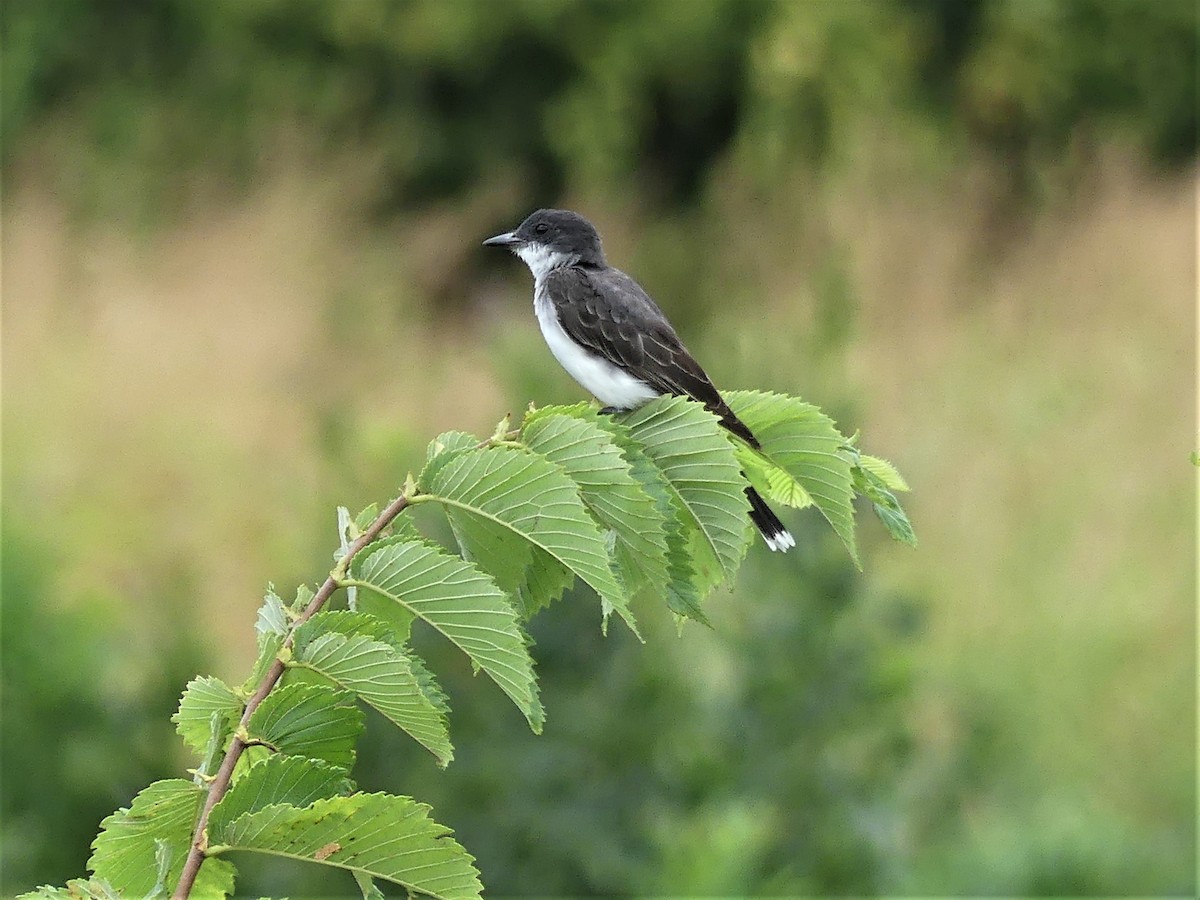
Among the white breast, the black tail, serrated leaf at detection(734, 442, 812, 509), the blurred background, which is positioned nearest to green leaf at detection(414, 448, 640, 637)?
serrated leaf at detection(734, 442, 812, 509)

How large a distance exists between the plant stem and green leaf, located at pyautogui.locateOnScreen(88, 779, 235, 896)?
2 cm

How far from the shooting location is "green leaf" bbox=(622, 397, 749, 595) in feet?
7.91

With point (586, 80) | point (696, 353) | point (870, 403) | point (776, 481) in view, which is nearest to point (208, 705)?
point (776, 481)

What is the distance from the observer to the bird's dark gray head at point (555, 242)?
5188mm

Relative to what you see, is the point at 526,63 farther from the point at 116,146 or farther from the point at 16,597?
the point at 16,597

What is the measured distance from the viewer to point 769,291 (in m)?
16.8

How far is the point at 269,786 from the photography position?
190 cm

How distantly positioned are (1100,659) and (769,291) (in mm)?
6997

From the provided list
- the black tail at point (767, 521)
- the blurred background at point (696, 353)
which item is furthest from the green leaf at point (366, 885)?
the blurred background at point (696, 353)

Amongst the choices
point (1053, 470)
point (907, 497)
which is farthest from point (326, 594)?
point (1053, 470)

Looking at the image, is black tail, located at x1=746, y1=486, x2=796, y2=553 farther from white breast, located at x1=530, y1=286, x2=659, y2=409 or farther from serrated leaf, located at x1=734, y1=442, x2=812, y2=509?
serrated leaf, located at x1=734, y1=442, x2=812, y2=509

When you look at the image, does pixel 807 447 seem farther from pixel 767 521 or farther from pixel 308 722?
pixel 767 521

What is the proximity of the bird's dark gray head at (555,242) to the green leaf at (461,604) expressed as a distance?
3122 mm

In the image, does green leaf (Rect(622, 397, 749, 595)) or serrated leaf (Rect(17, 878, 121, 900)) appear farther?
green leaf (Rect(622, 397, 749, 595))
